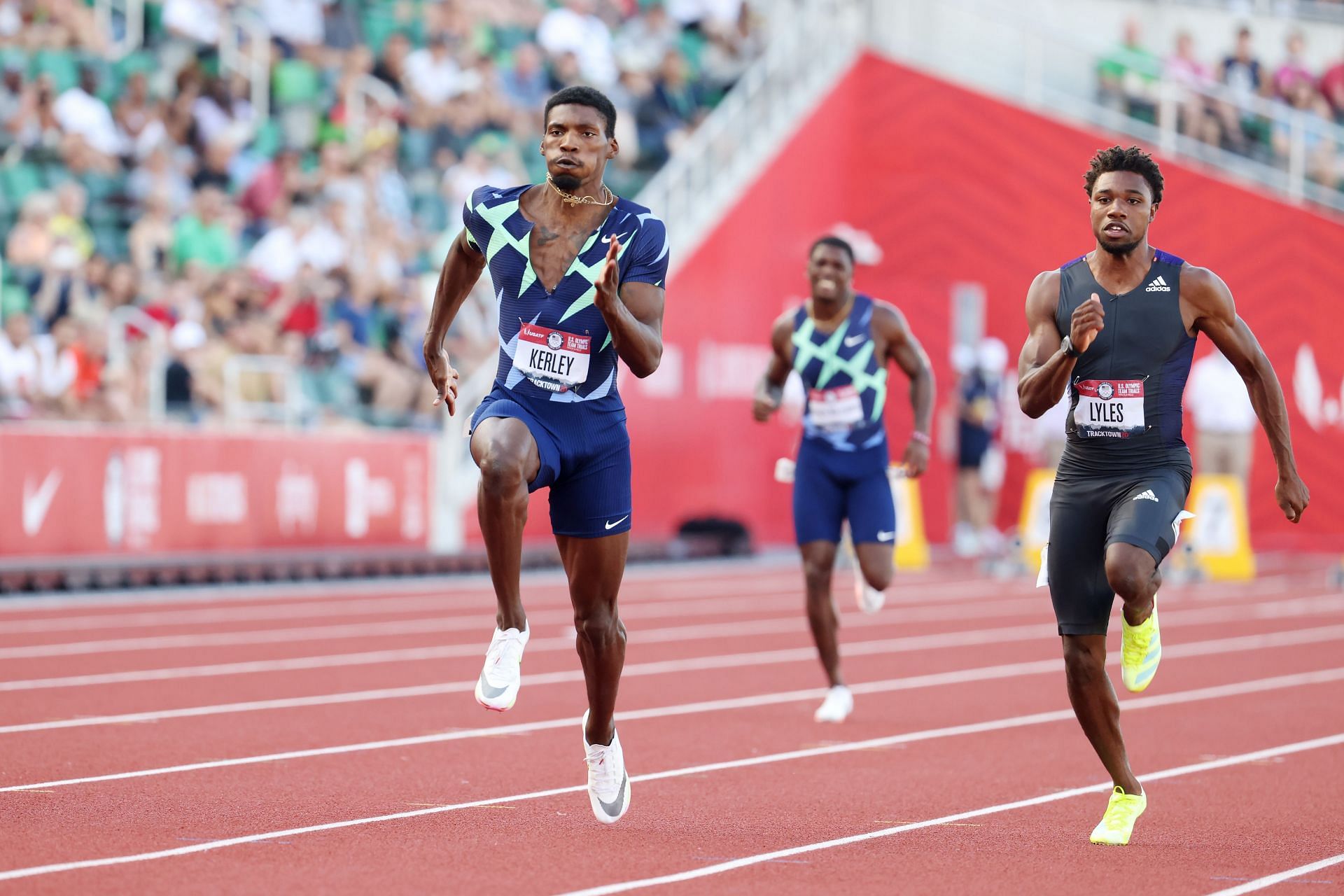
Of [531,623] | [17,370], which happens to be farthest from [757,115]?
[531,623]

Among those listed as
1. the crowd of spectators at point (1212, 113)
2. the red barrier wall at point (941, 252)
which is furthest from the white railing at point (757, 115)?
the crowd of spectators at point (1212, 113)

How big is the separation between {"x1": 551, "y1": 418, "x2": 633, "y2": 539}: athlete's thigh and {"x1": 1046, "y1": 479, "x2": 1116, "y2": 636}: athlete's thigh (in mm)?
1469

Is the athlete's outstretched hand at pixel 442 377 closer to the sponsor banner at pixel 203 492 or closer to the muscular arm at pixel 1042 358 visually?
the muscular arm at pixel 1042 358

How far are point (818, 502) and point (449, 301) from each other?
3972 mm

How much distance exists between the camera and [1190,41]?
2612 centimetres

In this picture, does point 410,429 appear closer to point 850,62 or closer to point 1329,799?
point 850,62

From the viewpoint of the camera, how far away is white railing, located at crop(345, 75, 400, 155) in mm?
20344

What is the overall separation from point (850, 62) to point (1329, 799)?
732 inches

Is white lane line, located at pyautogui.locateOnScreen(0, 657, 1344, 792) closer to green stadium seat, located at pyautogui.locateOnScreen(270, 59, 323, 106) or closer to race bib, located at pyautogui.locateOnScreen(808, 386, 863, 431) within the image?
race bib, located at pyautogui.locateOnScreen(808, 386, 863, 431)

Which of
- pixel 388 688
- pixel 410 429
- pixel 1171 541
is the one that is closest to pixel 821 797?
pixel 1171 541

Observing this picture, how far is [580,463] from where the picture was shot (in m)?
6.54

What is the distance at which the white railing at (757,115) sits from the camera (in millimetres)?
21781

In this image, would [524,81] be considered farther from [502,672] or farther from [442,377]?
[502,672]

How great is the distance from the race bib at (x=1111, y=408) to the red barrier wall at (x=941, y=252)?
15.4 m
